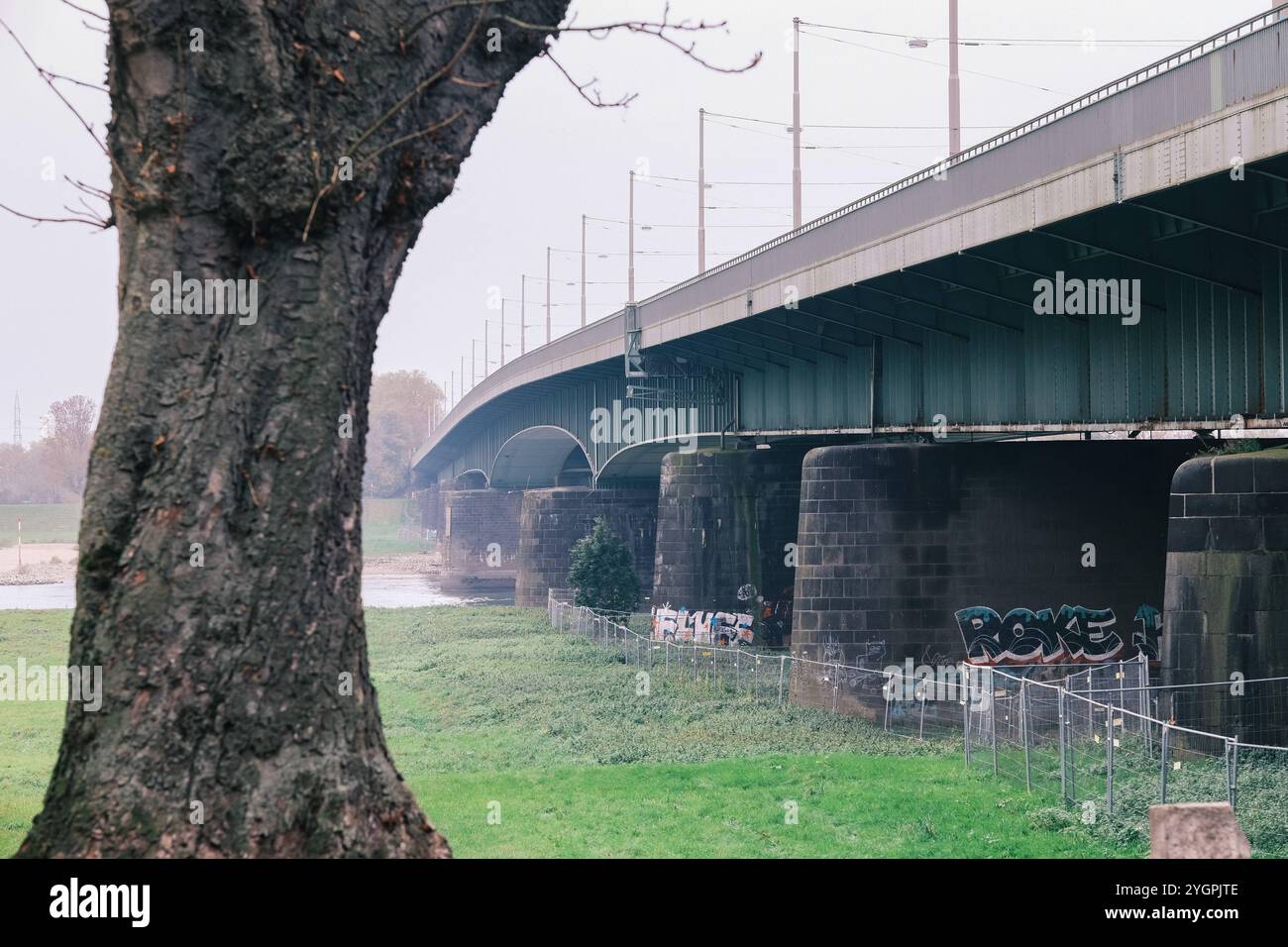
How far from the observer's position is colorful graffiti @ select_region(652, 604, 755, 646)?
1575 inches

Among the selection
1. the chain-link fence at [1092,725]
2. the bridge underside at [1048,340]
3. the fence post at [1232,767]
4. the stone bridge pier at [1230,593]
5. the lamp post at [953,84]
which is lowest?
the chain-link fence at [1092,725]

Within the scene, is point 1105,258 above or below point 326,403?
above

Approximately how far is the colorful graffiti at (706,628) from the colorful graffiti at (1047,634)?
12444 millimetres

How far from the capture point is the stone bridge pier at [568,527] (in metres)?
61.4

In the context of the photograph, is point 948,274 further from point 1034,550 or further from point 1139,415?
point 1034,550

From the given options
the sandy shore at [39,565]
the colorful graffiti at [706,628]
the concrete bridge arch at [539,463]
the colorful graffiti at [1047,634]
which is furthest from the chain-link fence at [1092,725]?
the sandy shore at [39,565]

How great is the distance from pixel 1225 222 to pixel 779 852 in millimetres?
10717

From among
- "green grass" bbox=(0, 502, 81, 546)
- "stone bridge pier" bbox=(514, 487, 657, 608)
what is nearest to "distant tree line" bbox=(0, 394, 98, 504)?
"green grass" bbox=(0, 502, 81, 546)

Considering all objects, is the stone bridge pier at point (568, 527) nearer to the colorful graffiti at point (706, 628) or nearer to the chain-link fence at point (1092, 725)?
the colorful graffiti at point (706, 628)

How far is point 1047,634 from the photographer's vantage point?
28047mm

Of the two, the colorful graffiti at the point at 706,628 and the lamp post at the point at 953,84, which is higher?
the lamp post at the point at 953,84

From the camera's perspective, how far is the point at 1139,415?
71.5 ft

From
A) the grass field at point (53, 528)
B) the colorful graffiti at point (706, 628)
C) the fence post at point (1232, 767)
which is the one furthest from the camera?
the grass field at point (53, 528)
